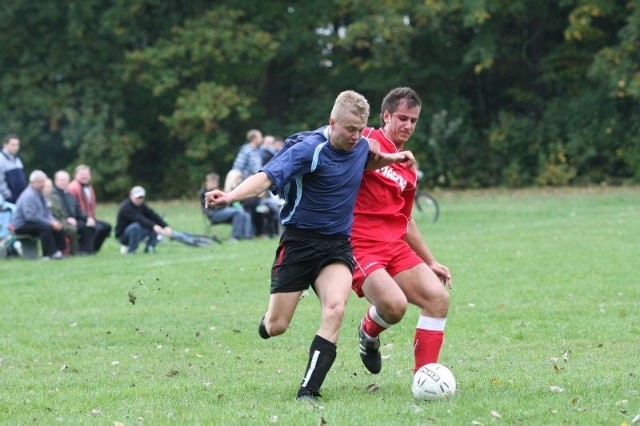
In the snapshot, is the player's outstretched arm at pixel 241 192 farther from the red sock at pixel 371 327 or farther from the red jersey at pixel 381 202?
the red sock at pixel 371 327

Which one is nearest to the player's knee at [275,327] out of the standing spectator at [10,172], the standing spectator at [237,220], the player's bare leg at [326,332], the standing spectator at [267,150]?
the player's bare leg at [326,332]

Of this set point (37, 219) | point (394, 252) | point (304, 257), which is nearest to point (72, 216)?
point (37, 219)

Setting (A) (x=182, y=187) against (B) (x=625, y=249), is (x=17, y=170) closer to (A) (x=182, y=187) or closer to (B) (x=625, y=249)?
(B) (x=625, y=249)

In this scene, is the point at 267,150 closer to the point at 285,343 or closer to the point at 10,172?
the point at 10,172

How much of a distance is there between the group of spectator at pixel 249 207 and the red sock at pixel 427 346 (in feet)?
45.6

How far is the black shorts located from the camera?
736 cm

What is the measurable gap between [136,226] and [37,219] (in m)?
1.78

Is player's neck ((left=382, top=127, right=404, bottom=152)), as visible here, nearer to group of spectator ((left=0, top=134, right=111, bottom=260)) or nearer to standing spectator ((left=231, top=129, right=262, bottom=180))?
group of spectator ((left=0, top=134, right=111, bottom=260))

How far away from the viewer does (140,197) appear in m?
19.8

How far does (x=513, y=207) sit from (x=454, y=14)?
34.1 ft

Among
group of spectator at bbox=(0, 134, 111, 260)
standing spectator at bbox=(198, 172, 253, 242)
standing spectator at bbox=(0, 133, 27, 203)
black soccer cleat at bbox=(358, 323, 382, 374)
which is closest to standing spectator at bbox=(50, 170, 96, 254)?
group of spectator at bbox=(0, 134, 111, 260)

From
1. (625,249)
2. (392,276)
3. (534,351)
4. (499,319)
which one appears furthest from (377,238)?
(625,249)

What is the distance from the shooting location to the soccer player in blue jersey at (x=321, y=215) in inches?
280

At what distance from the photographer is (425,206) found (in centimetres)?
2584
